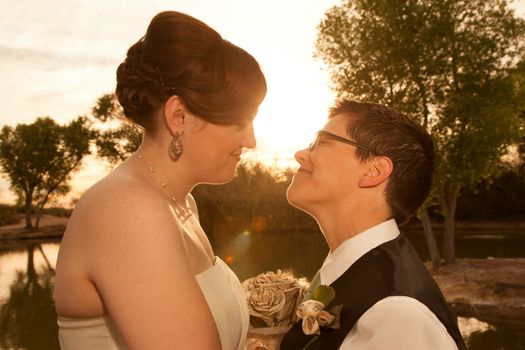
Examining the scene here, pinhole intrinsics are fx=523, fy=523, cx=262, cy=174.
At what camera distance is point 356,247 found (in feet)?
9.37

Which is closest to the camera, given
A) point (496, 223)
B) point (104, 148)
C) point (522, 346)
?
point (522, 346)

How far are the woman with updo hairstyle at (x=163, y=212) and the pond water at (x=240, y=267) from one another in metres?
11.6

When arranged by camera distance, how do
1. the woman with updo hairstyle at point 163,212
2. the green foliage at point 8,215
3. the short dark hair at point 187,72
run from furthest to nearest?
the green foliage at point 8,215 → the short dark hair at point 187,72 → the woman with updo hairstyle at point 163,212

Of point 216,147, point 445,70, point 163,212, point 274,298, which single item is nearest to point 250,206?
point 445,70

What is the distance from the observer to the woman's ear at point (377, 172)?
3125mm

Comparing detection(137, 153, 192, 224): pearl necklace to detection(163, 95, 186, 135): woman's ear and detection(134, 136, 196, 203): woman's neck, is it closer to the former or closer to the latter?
detection(134, 136, 196, 203): woman's neck

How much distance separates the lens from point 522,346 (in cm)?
1239

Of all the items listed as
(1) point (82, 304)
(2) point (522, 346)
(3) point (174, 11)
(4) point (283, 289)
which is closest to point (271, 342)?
(4) point (283, 289)

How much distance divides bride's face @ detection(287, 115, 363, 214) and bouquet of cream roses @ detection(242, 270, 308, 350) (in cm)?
55

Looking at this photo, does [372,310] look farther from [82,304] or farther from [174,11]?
[174,11]

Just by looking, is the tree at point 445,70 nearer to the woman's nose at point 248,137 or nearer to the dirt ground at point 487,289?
the dirt ground at point 487,289

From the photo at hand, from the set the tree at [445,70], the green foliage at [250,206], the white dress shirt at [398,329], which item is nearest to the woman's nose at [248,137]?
the white dress shirt at [398,329]

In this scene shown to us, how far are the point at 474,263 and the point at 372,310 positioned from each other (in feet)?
68.8

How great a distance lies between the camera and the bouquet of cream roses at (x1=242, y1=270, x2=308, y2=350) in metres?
3.06
